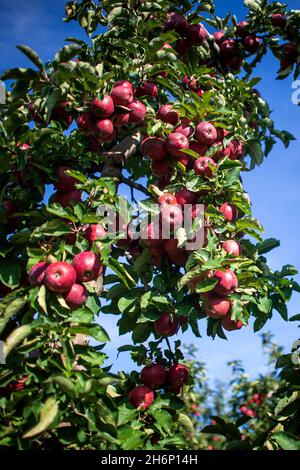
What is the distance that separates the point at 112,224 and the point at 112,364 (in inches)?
27.4

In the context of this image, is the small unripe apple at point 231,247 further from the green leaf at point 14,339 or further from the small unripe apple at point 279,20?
the small unripe apple at point 279,20

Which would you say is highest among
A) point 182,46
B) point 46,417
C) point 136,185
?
point 182,46

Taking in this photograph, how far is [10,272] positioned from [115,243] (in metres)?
0.56

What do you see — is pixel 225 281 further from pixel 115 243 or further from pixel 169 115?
pixel 169 115

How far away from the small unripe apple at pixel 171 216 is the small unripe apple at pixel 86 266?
1.24 ft

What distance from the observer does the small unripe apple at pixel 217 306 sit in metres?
2.55

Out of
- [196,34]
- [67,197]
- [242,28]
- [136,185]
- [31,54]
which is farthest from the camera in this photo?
[242,28]

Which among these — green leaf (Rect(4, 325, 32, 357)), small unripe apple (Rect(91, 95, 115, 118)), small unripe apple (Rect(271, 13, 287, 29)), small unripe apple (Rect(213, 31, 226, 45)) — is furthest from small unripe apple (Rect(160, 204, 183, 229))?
small unripe apple (Rect(271, 13, 287, 29))

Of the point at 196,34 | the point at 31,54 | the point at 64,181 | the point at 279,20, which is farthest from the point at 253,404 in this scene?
the point at 31,54

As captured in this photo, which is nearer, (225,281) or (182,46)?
(225,281)

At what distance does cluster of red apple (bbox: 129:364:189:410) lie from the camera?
2.71m

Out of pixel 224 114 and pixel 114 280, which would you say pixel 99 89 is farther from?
pixel 114 280

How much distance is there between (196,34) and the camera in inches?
149

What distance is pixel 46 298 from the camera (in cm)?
239
